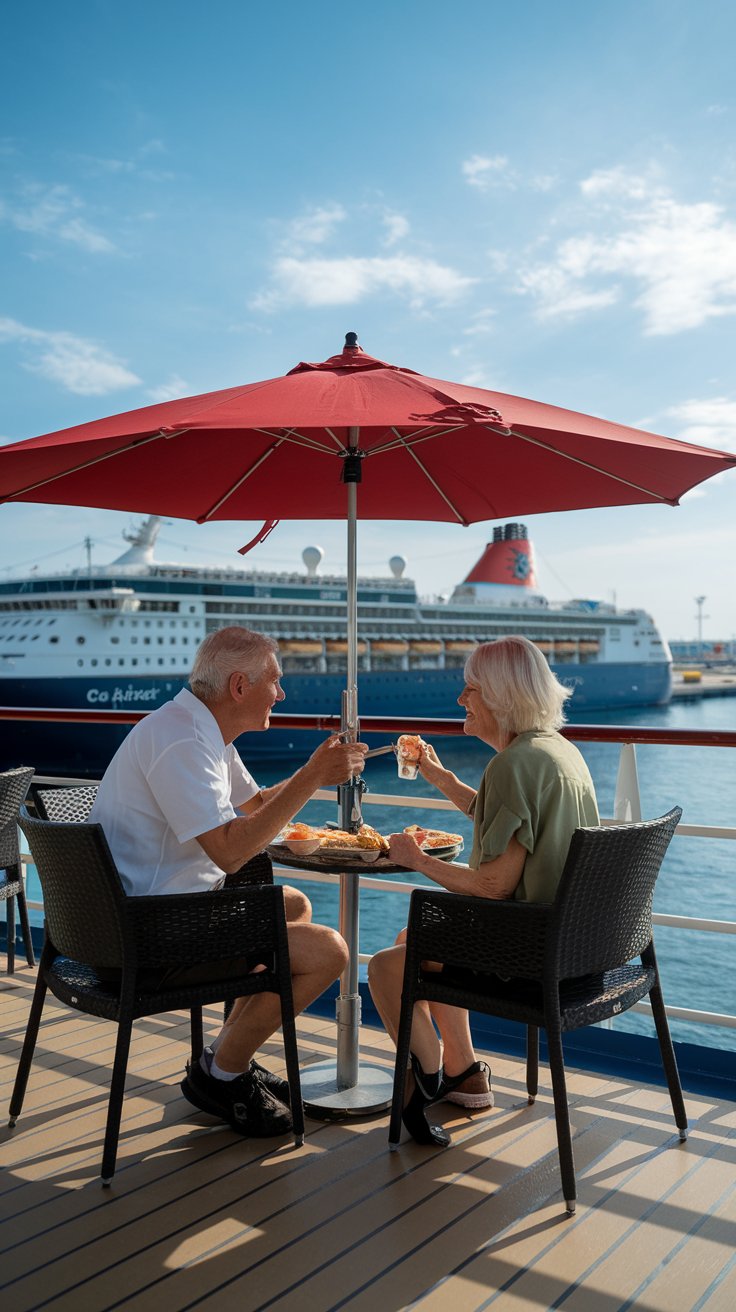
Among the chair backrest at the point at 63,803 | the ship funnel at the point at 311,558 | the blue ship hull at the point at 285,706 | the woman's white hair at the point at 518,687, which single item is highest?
the ship funnel at the point at 311,558

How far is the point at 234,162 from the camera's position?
23.0 ft

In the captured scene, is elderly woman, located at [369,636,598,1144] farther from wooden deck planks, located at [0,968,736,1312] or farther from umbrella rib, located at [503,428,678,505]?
umbrella rib, located at [503,428,678,505]

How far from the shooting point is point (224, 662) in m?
1.90

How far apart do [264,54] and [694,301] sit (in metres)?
9.14

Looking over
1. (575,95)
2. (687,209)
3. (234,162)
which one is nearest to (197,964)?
(575,95)

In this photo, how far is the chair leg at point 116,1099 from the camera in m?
1.69

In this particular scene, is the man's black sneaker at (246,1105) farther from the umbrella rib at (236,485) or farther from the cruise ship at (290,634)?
the cruise ship at (290,634)

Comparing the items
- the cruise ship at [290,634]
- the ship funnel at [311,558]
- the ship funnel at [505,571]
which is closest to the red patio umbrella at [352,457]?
the cruise ship at [290,634]

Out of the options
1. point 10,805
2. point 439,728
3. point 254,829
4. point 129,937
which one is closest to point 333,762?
point 254,829

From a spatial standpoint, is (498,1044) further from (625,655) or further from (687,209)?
(625,655)

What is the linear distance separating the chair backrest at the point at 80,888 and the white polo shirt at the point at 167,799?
0.09 meters

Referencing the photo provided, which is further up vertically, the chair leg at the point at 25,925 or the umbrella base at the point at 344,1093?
the chair leg at the point at 25,925

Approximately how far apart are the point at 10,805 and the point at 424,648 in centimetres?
2787

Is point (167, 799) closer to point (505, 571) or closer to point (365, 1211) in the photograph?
point (365, 1211)
